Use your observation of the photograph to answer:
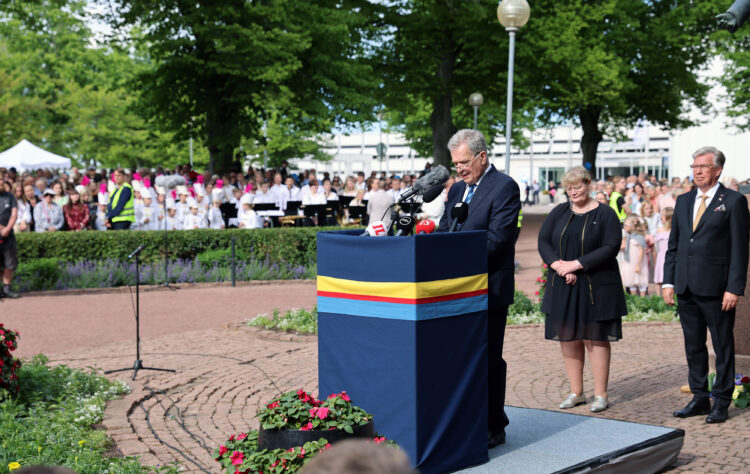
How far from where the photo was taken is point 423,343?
4.62 meters

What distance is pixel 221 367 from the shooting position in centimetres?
911

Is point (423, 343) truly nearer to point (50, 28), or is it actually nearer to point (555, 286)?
point (555, 286)

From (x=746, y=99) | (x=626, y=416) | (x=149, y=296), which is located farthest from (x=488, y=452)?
(x=746, y=99)

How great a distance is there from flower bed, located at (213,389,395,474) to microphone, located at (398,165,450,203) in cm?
114

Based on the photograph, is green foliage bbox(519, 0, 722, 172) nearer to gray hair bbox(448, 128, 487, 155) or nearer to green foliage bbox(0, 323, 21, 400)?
gray hair bbox(448, 128, 487, 155)

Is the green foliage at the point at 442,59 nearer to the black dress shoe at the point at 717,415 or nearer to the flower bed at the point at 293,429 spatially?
the black dress shoe at the point at 717,415

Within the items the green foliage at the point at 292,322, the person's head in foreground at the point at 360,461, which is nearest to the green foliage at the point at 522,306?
the green foliage at the point at 292,322

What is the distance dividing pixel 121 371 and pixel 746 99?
31.9 meters

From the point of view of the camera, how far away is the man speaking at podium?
5.41 metres

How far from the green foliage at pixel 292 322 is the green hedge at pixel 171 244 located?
6.10m

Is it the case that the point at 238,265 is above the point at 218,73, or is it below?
below

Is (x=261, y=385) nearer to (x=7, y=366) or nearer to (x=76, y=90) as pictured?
(x=7, y=366)

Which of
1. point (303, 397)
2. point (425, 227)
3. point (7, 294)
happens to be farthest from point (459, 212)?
point (7, 294)

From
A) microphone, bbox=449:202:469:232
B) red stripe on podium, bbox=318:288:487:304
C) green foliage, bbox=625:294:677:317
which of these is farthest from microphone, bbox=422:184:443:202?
green foliage, bbox=625:294:677:317
